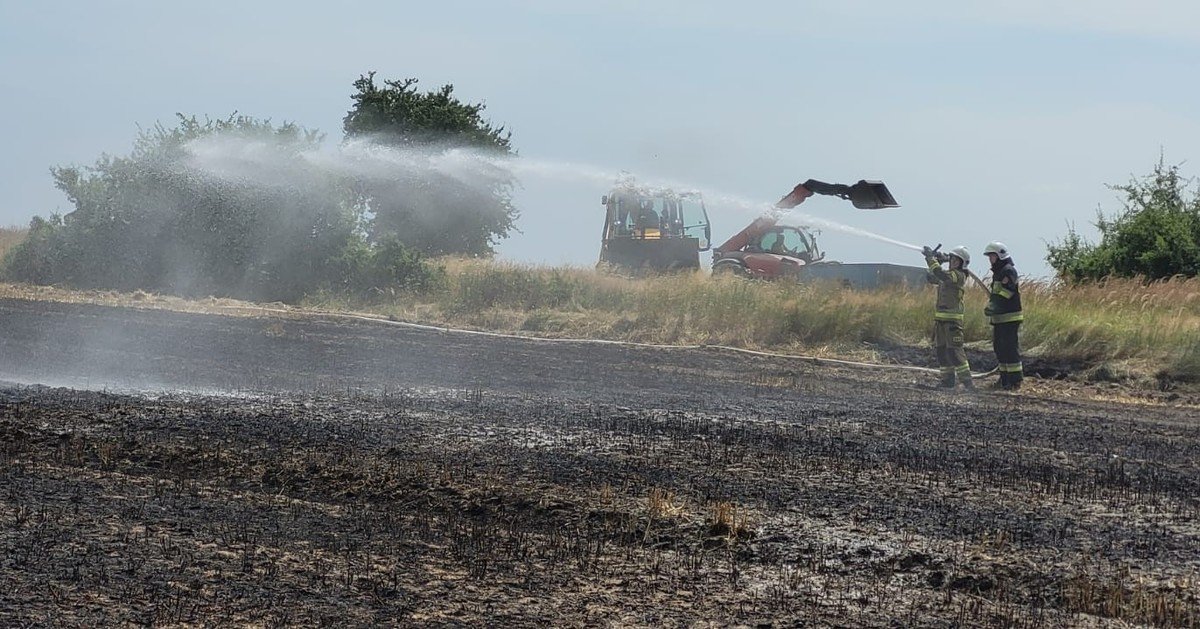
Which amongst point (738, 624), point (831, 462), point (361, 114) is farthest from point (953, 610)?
point (361, 114)

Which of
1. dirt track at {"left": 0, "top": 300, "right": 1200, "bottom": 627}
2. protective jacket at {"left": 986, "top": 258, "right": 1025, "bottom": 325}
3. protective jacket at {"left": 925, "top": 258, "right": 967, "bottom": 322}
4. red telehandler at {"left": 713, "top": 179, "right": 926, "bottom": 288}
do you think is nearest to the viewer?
dirt track at {"left": 0, "top": 300, "right": 1200, "bottom": 627}

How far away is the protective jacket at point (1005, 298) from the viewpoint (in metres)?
17.4

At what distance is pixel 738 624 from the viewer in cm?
594

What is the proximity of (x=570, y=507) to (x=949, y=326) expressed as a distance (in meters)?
10.5

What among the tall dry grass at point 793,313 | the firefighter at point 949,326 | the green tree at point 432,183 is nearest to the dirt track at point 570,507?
the firefighter at point 949,326

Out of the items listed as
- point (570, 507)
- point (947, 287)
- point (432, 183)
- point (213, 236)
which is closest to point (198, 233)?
point (213, 236)

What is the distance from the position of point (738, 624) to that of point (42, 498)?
162 inches

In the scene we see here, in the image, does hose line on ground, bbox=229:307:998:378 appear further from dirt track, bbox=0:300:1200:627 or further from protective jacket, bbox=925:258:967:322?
dirt track, bbox=0:300:1200:627

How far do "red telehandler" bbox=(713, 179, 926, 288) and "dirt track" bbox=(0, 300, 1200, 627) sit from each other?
11155 mm

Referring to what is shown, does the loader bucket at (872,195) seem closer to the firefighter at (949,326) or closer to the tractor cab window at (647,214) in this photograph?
the firefighter at (949,326)

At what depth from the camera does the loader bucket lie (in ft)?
64.1

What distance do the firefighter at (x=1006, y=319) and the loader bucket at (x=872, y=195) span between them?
224cm

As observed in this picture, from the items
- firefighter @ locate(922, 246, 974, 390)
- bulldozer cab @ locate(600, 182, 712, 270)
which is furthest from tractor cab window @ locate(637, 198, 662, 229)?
Result: firefighter @ locate(922, 246, 974, 390)

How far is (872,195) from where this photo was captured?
64.5 ft
